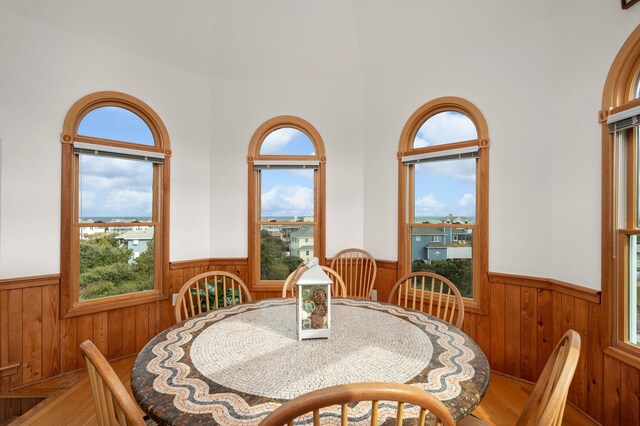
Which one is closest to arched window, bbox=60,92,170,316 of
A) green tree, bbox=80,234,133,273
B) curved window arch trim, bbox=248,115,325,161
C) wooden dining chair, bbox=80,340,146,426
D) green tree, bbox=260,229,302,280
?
green tree, bbox=80,234,133,273

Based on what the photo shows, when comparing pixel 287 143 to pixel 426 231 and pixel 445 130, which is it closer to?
pixel 445 130

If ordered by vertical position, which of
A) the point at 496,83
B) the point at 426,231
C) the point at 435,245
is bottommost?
the point at 435,245

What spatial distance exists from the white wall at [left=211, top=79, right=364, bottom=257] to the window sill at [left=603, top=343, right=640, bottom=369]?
7.24 ft

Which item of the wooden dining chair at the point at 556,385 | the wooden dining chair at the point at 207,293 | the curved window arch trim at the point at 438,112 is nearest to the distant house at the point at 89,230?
the wooden dining chair at the point at 207,293

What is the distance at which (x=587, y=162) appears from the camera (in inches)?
81.3

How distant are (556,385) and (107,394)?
1.26 meters

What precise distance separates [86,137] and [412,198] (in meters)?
3.06

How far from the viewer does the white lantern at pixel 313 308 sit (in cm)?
135

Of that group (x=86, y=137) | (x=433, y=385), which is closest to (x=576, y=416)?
(x=433, y=385)

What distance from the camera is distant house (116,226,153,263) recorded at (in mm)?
2918

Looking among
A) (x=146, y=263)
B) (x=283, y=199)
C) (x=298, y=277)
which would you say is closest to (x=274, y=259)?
(x=283, y=199)

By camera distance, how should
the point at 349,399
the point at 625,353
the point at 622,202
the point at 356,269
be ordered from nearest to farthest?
the point at 349,399 < the point at 625,353 < the point at 622,202 < the point at 356,269

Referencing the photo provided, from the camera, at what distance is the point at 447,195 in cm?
292

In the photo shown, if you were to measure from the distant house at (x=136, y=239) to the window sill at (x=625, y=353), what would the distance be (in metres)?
3.73
